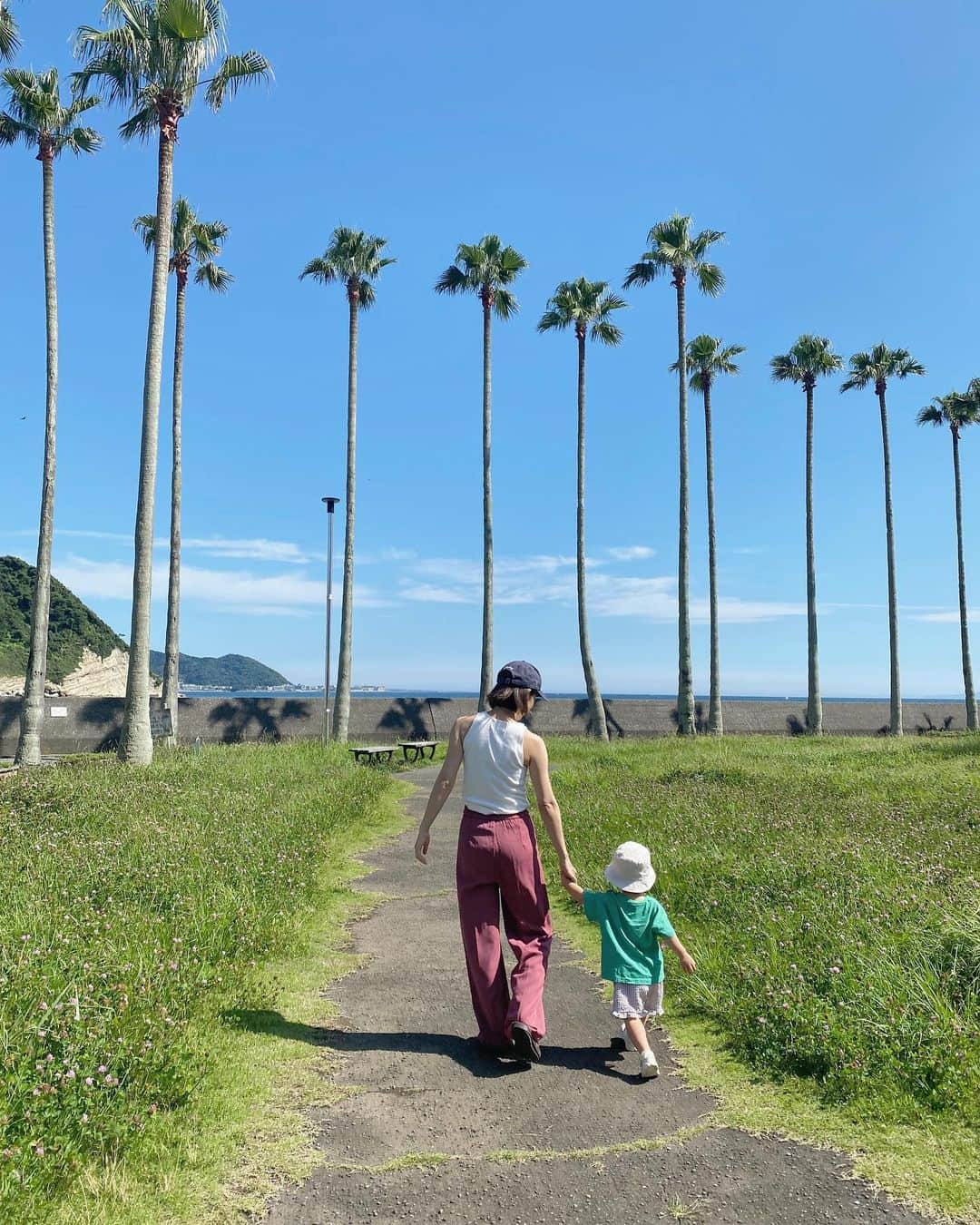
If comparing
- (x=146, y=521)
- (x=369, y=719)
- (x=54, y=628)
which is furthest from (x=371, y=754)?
(x=54, y=628)

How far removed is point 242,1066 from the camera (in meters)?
4.46

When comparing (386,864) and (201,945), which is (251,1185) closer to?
(201,945)

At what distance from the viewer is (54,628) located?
323 feet

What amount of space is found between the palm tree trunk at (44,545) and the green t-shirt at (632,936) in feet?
60.4

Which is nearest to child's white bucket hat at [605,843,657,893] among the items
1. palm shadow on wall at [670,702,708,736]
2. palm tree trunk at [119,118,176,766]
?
palm tree trunk at [119,118,176,766]

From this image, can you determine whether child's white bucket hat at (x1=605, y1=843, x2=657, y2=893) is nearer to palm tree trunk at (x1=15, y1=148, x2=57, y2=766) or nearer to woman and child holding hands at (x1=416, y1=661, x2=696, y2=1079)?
woman and child holding hands at (x1=416, y1=661, x2=696, y2=1079)

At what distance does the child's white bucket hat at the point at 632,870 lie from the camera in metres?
4.73

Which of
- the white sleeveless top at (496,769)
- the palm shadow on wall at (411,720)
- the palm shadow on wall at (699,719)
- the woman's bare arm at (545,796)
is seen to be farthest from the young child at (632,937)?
the palm shadow on wall at (699,719)

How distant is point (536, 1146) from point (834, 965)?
2427 mm

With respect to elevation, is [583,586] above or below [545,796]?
above

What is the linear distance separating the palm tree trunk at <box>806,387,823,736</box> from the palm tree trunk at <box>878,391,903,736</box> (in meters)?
3.33

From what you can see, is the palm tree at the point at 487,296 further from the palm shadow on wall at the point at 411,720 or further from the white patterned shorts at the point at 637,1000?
the white patterned shorts at the point at 637,1000

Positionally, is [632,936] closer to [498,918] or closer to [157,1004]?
[498,918]

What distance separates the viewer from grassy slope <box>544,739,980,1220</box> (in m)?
3.89
